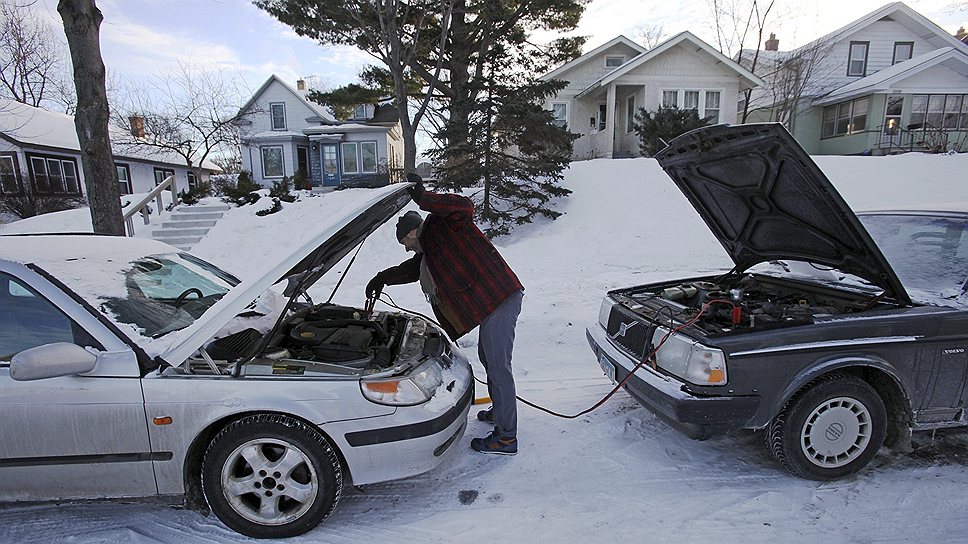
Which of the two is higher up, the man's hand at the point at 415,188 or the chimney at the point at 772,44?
the chimney at the point at 772,44

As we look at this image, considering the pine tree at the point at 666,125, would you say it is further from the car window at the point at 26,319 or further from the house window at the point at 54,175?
the house window at the point at 54,175

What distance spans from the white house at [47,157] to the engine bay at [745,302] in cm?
1896

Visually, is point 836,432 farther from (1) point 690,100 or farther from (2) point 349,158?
(2) point 349,158

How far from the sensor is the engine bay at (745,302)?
2982 mm

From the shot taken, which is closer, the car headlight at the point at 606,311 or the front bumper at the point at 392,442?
the front bumper at the point at 392,442

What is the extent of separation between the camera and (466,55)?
15.4 m

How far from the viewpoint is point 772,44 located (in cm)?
2670

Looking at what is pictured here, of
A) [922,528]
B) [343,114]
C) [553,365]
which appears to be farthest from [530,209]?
[343,114]

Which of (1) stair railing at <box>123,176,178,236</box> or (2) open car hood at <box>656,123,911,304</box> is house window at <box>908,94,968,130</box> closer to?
(2) open car hood at <box>656,123,911,304</box>

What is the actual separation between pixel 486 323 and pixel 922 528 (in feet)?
8.20

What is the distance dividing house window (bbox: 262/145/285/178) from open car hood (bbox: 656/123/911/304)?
25.0 meters

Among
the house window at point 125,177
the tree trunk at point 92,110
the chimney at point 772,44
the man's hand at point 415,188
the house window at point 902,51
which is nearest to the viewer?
the man's hand at point 415,188

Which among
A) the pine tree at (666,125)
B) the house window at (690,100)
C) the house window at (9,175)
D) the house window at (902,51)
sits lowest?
the house window at (9,175)

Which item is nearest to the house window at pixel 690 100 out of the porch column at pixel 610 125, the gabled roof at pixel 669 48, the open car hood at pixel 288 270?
the gabled roof at pixel 669 48
